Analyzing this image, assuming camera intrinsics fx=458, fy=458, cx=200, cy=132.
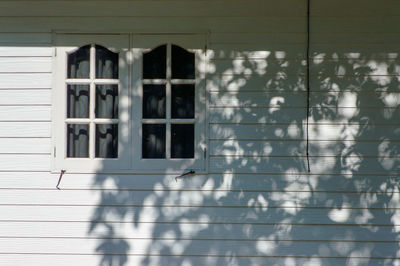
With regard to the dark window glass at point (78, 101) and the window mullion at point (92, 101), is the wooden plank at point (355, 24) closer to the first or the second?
the window mullion at point (92, 101)

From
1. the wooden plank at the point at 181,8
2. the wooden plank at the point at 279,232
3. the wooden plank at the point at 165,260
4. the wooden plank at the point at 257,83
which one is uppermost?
the wooden plank at the point at 181,8

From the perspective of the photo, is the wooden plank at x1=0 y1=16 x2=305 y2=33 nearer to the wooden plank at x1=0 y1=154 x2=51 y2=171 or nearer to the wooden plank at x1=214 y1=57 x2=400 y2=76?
the wooden plank at x1=214 y1=57 x2=400 y2=76

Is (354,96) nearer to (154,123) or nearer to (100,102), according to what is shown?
(154,123)

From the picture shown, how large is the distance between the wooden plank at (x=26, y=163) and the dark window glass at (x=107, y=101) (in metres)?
0.60

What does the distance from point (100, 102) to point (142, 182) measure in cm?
80

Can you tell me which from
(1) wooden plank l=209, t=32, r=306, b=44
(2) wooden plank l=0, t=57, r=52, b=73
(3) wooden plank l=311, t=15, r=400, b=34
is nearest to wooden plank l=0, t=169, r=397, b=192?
(2) wooden plank l=0, t=57, r=52, b=73

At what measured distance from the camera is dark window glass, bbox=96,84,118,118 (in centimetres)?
403

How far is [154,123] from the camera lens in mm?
3996

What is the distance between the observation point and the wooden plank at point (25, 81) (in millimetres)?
4004

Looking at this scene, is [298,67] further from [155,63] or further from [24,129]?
[24,129]

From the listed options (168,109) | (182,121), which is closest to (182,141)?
(182,121)

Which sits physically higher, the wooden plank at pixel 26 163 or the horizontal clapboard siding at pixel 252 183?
the wooden plank at pixel 26 163

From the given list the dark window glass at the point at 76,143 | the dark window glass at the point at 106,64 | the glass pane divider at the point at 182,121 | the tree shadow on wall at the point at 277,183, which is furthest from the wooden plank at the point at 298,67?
the dark window glass at the point at 76,143

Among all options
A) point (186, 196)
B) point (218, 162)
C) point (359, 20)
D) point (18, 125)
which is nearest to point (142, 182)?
point (186, 196)
